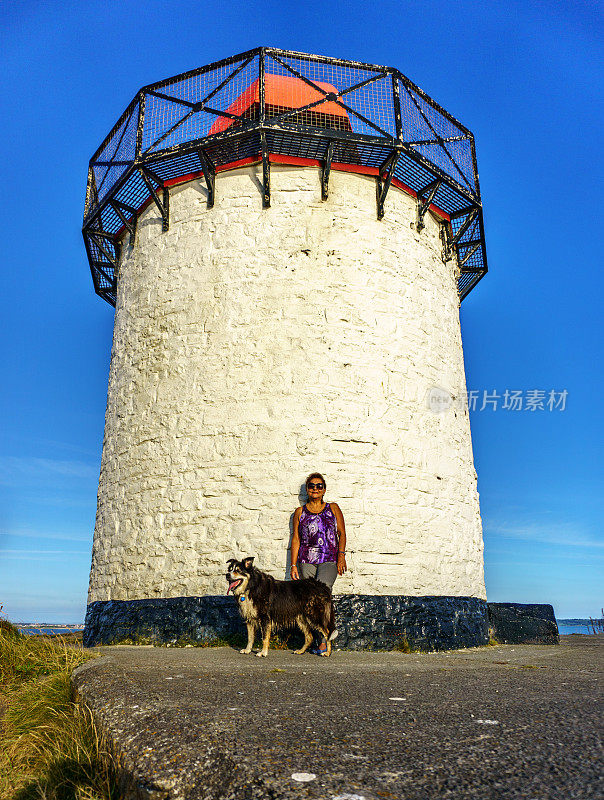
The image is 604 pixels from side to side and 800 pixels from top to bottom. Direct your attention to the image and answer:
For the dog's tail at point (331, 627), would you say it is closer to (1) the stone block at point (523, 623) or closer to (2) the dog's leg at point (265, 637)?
(2) the dog's leg at point (265, 637)

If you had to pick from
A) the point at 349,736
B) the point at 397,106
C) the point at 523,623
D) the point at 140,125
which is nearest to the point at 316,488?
the point at 349,736

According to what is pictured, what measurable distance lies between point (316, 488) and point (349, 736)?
4.58 m

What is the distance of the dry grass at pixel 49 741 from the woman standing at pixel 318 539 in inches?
101

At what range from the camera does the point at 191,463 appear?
780cm

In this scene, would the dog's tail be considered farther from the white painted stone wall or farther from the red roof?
the red roof

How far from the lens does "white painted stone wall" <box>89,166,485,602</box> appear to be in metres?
7.43

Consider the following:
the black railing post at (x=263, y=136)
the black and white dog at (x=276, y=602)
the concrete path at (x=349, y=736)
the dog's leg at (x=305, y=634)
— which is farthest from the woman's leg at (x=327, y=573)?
the black railing post at (x=263, y=136)

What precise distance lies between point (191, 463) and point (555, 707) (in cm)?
581

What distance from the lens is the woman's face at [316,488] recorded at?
22.0 feet

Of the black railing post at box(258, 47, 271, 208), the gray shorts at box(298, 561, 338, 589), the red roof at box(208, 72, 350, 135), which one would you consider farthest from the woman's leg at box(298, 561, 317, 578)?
the red roof at box(208, 72, 350, 135)

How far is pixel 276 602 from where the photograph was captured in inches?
224

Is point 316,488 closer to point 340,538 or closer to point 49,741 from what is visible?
point 340,538

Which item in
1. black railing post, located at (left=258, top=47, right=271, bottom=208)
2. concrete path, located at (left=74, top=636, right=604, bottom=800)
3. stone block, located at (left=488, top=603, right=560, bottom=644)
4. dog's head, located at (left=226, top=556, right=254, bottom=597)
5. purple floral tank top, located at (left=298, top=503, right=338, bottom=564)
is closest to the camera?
concrete path, located at (left=74, top=636, right=604, bottom=800)

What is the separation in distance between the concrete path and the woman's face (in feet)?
9.62
